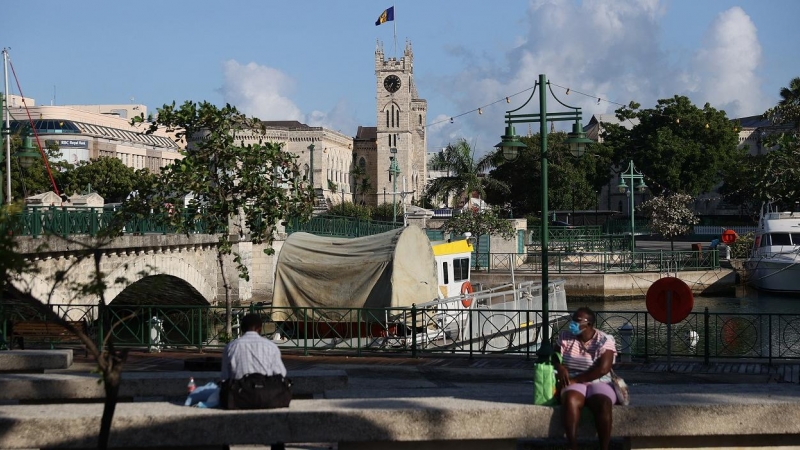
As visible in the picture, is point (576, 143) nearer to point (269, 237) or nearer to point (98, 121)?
point (269, 237)

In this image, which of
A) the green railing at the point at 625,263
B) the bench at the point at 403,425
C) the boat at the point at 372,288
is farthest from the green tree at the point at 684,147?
the bench at the point at 403,425

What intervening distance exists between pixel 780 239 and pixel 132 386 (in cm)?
4459

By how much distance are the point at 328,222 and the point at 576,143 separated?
26029mm

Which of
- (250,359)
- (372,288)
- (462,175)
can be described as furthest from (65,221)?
(462,175)

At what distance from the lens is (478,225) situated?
5262 centimetres

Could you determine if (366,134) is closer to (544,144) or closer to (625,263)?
(625,263)

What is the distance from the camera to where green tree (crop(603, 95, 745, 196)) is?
3216 inches

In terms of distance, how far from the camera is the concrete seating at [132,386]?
11.0 metres

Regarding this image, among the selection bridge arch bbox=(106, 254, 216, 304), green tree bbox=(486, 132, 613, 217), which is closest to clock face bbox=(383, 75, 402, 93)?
green tree bbox=(486, 132, 613, 217)

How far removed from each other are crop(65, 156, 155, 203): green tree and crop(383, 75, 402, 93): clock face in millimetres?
69696

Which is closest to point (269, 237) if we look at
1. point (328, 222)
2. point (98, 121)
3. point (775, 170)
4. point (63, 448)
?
point (775, 170)

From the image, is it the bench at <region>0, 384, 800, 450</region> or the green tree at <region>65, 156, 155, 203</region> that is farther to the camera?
the green tree at <region>65, 156, 155, 203</region>

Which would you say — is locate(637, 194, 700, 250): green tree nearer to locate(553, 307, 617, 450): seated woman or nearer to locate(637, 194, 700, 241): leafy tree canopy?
locate(637, 194, 700, 241): leafy tree canopy

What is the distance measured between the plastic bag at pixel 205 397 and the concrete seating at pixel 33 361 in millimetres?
4295
